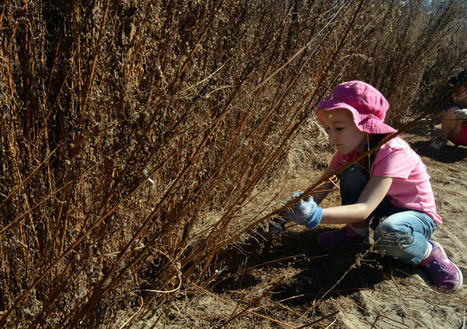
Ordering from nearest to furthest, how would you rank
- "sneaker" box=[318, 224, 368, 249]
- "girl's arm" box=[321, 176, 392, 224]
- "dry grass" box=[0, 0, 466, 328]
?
1. "dry grass" box=[0, 0, 466, 328]
2. "girl's arm" box=[321, 176, 392, 224]
3. "sneaker" box=[318, 224, 368, 249]

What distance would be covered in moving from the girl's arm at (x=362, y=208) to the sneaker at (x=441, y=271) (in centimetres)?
45

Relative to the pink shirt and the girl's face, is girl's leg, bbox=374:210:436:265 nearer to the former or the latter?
the pink shirt

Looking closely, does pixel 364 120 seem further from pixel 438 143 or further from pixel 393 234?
pixel 438 143

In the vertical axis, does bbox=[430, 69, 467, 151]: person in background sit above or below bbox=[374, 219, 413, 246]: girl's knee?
below

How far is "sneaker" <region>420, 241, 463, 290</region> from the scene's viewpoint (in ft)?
6.21

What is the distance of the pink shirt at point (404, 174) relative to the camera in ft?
6.13

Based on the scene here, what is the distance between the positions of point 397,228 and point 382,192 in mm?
175

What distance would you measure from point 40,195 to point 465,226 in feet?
8.29

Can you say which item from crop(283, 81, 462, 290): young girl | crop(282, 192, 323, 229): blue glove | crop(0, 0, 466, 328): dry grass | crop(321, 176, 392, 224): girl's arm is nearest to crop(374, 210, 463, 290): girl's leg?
crop(283, 81, 462, 290): young girl

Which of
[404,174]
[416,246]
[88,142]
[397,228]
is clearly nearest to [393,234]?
[397,228]

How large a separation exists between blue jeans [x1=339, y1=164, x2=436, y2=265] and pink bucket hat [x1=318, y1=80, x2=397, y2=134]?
0.75 feet

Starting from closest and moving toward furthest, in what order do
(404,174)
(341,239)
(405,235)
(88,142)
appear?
1. (88,142)
2. (405,235)
3. (404,174)
4. (341,239)

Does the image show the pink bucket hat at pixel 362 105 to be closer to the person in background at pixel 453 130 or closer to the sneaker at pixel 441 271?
the sneaker at pixel 441 271

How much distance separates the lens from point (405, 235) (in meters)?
1.78
